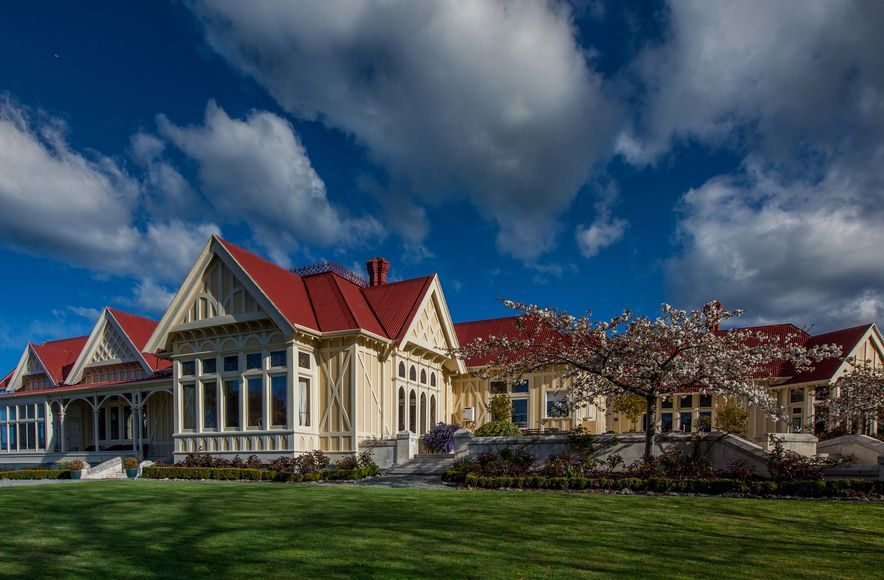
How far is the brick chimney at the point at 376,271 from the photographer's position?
2939cm

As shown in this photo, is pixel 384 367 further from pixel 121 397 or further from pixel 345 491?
pixel 121 397

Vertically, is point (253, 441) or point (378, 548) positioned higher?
point (378, 548)

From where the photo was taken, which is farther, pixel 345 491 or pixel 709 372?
pixel 709 372

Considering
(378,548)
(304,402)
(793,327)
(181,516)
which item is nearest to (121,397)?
(304,402)

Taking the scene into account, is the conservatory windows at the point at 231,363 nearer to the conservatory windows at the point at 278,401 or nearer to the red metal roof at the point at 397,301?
the conservatory windows at the point at 278,401

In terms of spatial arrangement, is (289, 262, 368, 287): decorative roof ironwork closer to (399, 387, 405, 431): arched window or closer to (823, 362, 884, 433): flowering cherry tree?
(399, 387, 405, 431): arched window

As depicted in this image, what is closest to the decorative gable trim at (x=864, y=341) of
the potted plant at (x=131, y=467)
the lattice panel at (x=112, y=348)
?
the potted plant at (x=131, y=467)

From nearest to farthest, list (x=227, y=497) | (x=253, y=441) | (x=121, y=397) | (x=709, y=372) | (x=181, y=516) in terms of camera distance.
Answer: (x=181, y=516), (x=227, y=497), (x=709, y=372), (x=253, y=441), (x=121, y=397)

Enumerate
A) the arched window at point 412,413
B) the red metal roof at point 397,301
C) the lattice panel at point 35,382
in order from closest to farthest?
the red metal roof at point 397,301, the arched window at point 412,413, the lattice panel at point 35,382

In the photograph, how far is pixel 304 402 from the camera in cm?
2230

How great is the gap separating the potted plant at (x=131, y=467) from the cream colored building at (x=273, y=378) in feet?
5.09

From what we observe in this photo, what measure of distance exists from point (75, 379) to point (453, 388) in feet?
62.9

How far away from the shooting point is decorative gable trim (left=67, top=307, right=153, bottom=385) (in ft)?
95.0

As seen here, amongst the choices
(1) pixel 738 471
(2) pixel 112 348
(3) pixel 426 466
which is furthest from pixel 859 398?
(2) pixel 112 348
